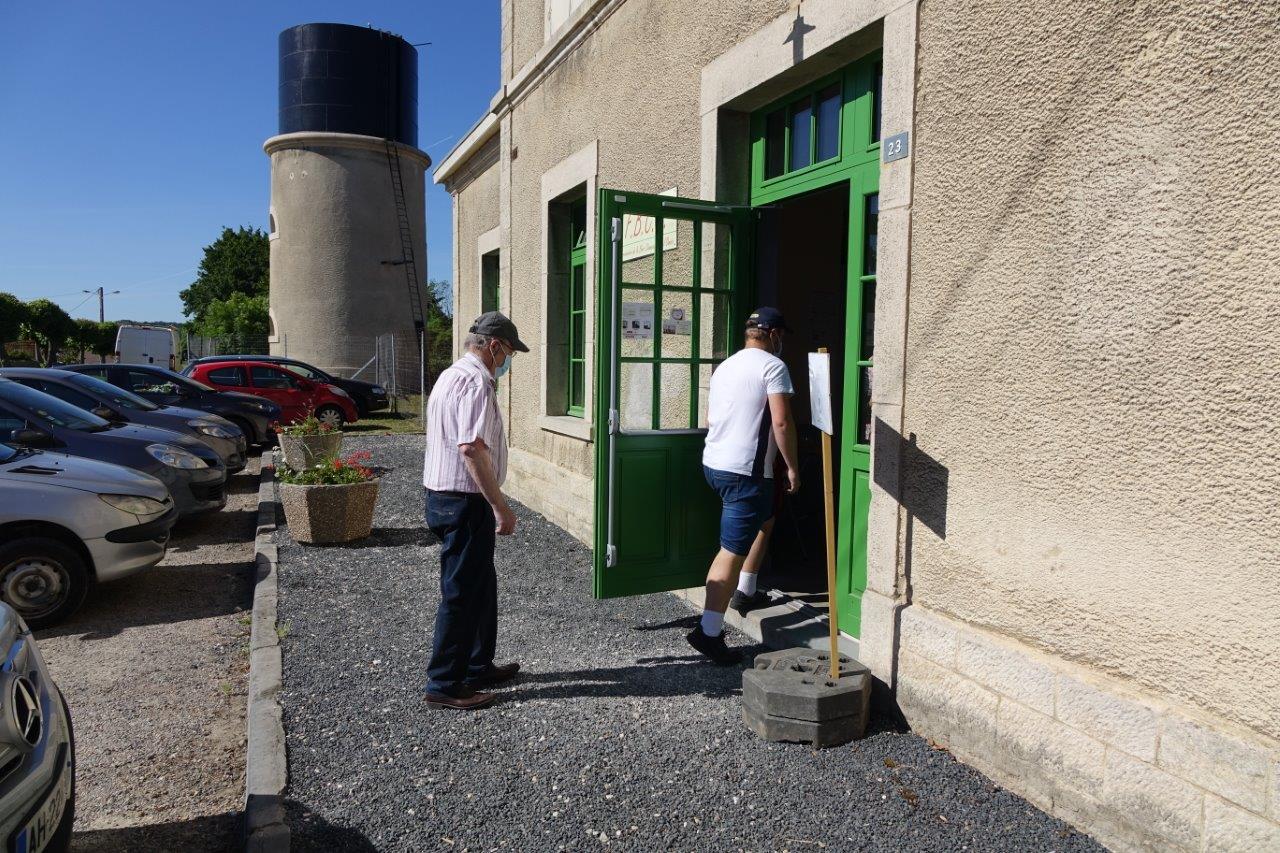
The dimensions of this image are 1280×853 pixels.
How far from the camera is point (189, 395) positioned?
1330 centimetres

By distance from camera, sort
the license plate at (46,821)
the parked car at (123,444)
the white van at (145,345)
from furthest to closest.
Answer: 1. the white van at (145,345)
2. the parked car at (123,444)
3. the license plate at (46,821)

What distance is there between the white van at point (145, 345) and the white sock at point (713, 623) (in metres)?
29.0

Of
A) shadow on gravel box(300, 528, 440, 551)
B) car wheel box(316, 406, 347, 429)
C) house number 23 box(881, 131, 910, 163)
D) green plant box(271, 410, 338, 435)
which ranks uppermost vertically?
house number 23 box(881, 131, 910, 163)

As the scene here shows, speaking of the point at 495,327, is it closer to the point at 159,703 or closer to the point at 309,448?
the point at 159,703

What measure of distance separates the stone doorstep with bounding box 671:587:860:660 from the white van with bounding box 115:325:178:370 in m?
28.7

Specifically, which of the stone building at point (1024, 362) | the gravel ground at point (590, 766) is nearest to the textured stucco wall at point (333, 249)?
the stone building at point (1024, 362)

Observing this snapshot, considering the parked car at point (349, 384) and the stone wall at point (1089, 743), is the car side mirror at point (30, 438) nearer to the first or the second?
the stone wall at point (1089, 743)

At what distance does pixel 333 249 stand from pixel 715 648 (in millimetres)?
23518

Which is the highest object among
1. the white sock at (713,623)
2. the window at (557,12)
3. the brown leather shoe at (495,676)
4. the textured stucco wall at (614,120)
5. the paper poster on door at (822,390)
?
the window at (557,12)

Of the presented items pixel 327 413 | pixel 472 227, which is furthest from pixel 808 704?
pixel 327 413

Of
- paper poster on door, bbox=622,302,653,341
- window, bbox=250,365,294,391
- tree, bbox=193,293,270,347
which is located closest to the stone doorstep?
paper poster on door, bbox=622,302,653,341

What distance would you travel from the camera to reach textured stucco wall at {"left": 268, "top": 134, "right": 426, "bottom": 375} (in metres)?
25.1

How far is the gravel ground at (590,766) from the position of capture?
3.08 metres

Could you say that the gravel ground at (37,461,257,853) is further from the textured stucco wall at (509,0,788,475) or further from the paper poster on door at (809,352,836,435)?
the textured stucco wall at (509,0,788,475)
